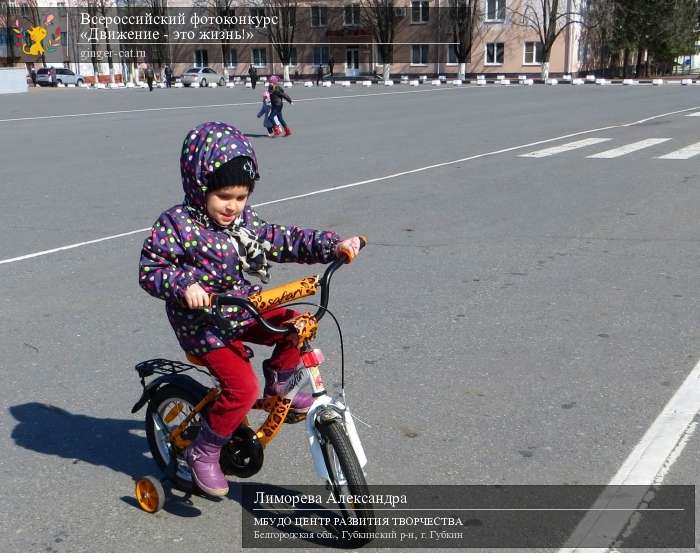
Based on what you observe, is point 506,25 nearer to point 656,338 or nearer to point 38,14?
point 38,14

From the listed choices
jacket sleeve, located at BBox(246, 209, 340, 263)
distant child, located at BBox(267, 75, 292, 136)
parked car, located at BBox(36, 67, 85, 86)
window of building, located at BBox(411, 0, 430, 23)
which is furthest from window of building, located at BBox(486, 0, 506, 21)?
jacket sleeve, located at BBox(246, 209, 340, 263)

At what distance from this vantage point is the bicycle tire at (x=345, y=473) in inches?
122

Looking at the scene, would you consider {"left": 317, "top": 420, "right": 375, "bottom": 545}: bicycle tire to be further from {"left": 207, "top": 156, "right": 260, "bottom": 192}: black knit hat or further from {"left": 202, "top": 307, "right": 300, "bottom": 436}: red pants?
{"left": 207, "top": 156, "right": 260, "bottom": 192}: black knit hat

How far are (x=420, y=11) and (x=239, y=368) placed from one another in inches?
2905

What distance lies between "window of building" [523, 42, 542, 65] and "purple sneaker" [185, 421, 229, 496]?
6891 cm

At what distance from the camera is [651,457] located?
4.02 metres

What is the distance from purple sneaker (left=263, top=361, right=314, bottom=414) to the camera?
11.2 feet

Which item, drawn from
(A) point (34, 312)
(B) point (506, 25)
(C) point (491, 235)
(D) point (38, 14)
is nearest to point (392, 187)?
(C) point (491, 235)

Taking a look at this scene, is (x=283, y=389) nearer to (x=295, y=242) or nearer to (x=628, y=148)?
(x=295, y=242)

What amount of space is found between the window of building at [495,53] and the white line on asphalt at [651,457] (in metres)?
68.7

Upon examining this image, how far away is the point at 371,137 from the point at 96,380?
1546 cm

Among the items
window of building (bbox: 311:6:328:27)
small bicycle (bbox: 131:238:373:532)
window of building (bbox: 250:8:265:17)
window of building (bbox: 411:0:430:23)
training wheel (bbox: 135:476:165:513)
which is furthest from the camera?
window of building (bbox: 250:8:265:17)

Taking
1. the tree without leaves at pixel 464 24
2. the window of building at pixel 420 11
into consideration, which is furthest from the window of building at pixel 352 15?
the tree without leaves at pixel 464 24

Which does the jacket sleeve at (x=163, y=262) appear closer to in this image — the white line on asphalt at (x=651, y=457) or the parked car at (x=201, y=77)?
the white line on asphalt at (x=651, y=457)
